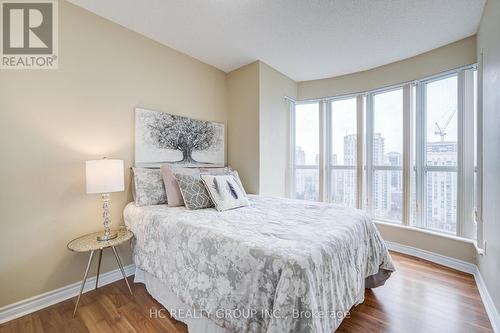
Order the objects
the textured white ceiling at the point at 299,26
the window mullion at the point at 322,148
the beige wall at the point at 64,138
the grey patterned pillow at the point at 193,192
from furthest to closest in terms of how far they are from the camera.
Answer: the window mullion at the point at 322,148 < the grey patterned pillow at the point at 193,192 < the textured white ceiling at the point at 299,26 < the beige wall at the point at 64,138

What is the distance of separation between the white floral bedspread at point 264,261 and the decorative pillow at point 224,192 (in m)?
0.11

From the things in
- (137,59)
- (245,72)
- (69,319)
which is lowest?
(69,319)

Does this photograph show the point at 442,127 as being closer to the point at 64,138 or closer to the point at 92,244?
the point at 92,244

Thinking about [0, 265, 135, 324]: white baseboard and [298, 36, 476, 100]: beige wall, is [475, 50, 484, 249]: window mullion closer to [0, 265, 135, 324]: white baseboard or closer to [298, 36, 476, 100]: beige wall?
[298, 36, 476, 100]: beige wall

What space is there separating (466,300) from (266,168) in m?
2.37

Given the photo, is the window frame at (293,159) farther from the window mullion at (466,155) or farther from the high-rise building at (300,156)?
the window mullion at (466,155)

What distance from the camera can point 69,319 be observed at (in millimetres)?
1604

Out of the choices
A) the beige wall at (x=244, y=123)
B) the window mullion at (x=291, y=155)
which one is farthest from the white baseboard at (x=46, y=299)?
the window mullion at (x=291, y=155)

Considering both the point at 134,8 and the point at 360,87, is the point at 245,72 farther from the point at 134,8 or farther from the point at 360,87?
the point at 360,87

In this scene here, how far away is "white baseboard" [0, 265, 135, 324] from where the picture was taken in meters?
1.61

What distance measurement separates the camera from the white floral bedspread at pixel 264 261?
1.00 meters

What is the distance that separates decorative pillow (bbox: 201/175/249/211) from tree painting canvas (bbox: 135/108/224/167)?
72 cm

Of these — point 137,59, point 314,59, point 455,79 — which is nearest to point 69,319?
point 137,59

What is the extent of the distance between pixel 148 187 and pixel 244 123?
1.62 m
